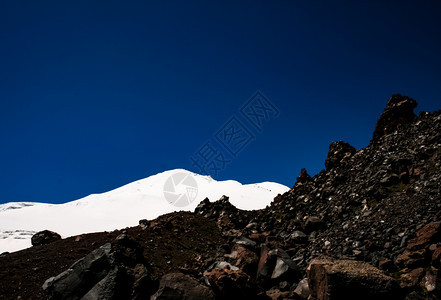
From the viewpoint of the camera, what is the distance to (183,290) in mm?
8336

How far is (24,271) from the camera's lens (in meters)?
14.3

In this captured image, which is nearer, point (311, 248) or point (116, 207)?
point (311, 248)

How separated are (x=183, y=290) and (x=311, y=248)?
7535 millimetres

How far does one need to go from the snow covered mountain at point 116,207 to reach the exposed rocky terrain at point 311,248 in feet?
155

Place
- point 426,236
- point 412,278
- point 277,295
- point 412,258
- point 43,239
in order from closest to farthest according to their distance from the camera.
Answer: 1. point 412,278
2. point 412,258
3. point 426,236
4. point 277,295
5. point 43,239

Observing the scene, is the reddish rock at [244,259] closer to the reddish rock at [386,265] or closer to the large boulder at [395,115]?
the reddish rock at [386,265]

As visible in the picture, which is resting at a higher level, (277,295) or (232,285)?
(232,285)

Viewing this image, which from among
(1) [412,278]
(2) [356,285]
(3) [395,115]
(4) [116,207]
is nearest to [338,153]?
(3) [395,115]

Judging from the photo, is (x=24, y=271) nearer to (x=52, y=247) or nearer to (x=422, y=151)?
(x=52, y=247)

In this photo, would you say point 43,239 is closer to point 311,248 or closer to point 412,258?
point 311,248

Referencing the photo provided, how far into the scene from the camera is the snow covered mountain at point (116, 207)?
63.2 metres

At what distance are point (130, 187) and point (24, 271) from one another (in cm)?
9404

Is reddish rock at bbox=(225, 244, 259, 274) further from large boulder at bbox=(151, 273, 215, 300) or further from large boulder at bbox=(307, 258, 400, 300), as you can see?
large boulder at bbox=(307, 258, 400, 300)

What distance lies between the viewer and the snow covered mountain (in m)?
63.2
